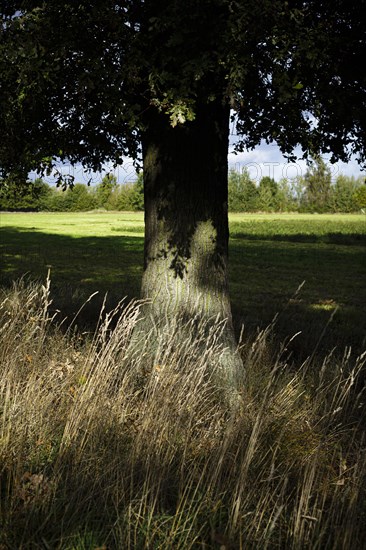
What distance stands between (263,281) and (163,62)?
14270mm

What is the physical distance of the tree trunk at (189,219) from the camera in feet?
22.3

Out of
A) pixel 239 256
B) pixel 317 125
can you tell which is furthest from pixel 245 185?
pixel 317 125

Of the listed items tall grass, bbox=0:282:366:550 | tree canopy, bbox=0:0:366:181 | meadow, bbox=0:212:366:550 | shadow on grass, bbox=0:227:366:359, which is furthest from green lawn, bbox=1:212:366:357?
tree canopy, bbox=0:0:366:181

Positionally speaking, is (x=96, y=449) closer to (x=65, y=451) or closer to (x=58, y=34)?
(x=65, y=451)

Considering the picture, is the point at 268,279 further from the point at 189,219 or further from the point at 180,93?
the point at 180,93

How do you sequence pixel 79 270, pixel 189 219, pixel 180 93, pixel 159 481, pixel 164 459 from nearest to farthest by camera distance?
pixel 159 481 → pixel 164 459 → pixel 180 93 → pixel 189 219 → pixel 79 270

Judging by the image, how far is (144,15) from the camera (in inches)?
255

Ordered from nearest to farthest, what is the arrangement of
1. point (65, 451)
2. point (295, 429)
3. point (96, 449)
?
point (65, 451), point (96, 449), point (295, 429)

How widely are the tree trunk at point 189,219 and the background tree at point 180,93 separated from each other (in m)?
0.01

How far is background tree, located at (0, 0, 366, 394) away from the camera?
5.46 metres

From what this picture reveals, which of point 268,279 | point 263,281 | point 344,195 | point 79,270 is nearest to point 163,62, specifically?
point 263,281

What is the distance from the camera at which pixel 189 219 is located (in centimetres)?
683

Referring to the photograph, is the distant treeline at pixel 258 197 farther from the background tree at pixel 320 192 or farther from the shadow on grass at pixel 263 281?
the shadow on grass at pixel 263 281

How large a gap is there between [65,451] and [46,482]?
385 millimetres
